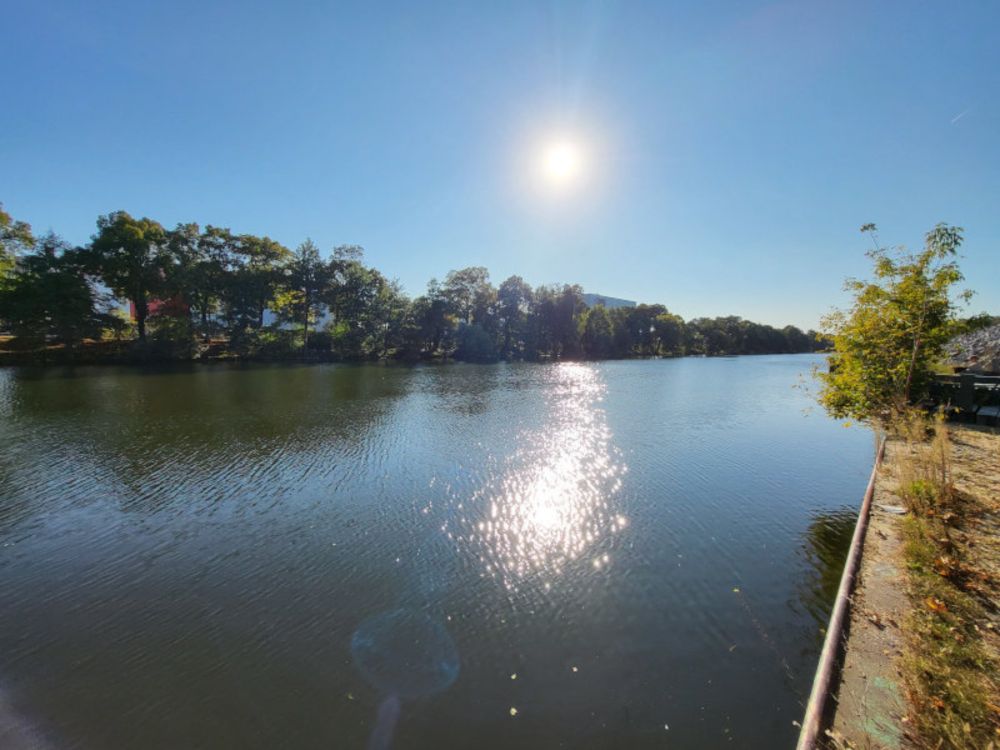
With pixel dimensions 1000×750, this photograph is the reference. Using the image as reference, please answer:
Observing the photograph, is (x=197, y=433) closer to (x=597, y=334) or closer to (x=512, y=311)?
(x=512, y=311)

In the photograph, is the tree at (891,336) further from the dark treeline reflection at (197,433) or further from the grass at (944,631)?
the dark treeline reflection at (197,433)

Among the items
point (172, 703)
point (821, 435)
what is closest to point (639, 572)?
point (172, 703)

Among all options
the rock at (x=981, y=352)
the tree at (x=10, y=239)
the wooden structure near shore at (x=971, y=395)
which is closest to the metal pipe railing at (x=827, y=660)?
the wooden structure near shore at (x=971, y=395)

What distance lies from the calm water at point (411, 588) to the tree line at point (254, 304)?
36.9 m

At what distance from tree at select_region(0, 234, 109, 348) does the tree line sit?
0.36ft

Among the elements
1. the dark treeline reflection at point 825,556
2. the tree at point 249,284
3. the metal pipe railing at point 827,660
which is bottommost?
the dark treeline reflection at point 825,556

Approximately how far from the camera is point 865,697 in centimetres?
375

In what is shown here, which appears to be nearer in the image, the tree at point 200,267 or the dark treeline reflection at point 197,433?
the dark treeline reflection at point 197,433

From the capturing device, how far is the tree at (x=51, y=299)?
41188 mm

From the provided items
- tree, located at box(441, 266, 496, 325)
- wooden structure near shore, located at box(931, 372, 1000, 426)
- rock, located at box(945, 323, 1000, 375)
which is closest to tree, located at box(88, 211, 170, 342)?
tree, located at box(441, 266, 496, 325)

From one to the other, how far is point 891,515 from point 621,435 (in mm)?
11375

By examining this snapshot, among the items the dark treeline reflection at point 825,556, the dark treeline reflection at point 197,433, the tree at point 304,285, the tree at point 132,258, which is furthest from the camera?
the tree at point 304,285

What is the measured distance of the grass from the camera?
131 inches

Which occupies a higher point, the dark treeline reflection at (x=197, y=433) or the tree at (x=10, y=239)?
the tree at (x=10, y=239)
